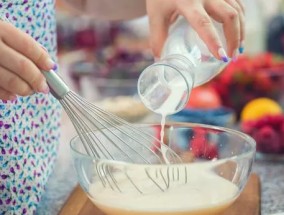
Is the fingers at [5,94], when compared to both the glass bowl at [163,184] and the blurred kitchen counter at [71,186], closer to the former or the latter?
the glass bowl at [163,184]

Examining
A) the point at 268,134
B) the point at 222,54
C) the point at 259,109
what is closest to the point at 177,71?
the point at 222,54

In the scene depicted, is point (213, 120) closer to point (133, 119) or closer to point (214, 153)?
point (133, 119)

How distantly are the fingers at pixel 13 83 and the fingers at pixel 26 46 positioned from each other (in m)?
0.02

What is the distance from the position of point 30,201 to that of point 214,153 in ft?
0.71

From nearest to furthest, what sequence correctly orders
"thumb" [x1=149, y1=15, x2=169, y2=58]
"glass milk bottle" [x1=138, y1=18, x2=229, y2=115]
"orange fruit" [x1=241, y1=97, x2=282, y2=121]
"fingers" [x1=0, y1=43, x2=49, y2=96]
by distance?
"fingers" [x1=0, y1=43, x2=49, y2=96] → "glass milk bottle" [x1=138, y1=18, x2=229, y2=115] → "thumb" [x1=149, y1=15, x2=169, y2=58] → "orange fruit" [x1=241, y1=97, x2=282, y2=121]

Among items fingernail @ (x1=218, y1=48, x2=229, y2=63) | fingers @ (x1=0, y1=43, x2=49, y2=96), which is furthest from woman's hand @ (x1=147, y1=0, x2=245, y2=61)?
fingers @ (x1=0, y1=43, x2=49, y2=96)

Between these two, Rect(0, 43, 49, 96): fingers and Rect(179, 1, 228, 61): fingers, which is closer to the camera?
Rect(0, 43, 49, 96): fingers

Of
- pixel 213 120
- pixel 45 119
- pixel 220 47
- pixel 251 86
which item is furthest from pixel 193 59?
pixel 251 86

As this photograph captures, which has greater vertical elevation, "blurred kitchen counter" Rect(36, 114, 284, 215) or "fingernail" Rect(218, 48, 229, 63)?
"fingernail" Rect(218, 48, 229, 63)

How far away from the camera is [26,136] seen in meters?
0.76

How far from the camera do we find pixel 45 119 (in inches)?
32.1

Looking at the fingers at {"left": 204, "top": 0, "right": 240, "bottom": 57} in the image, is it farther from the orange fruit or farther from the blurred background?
the orange fruit

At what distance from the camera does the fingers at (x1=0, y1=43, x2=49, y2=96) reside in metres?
0.57

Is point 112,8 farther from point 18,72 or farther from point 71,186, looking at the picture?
point 18,72
